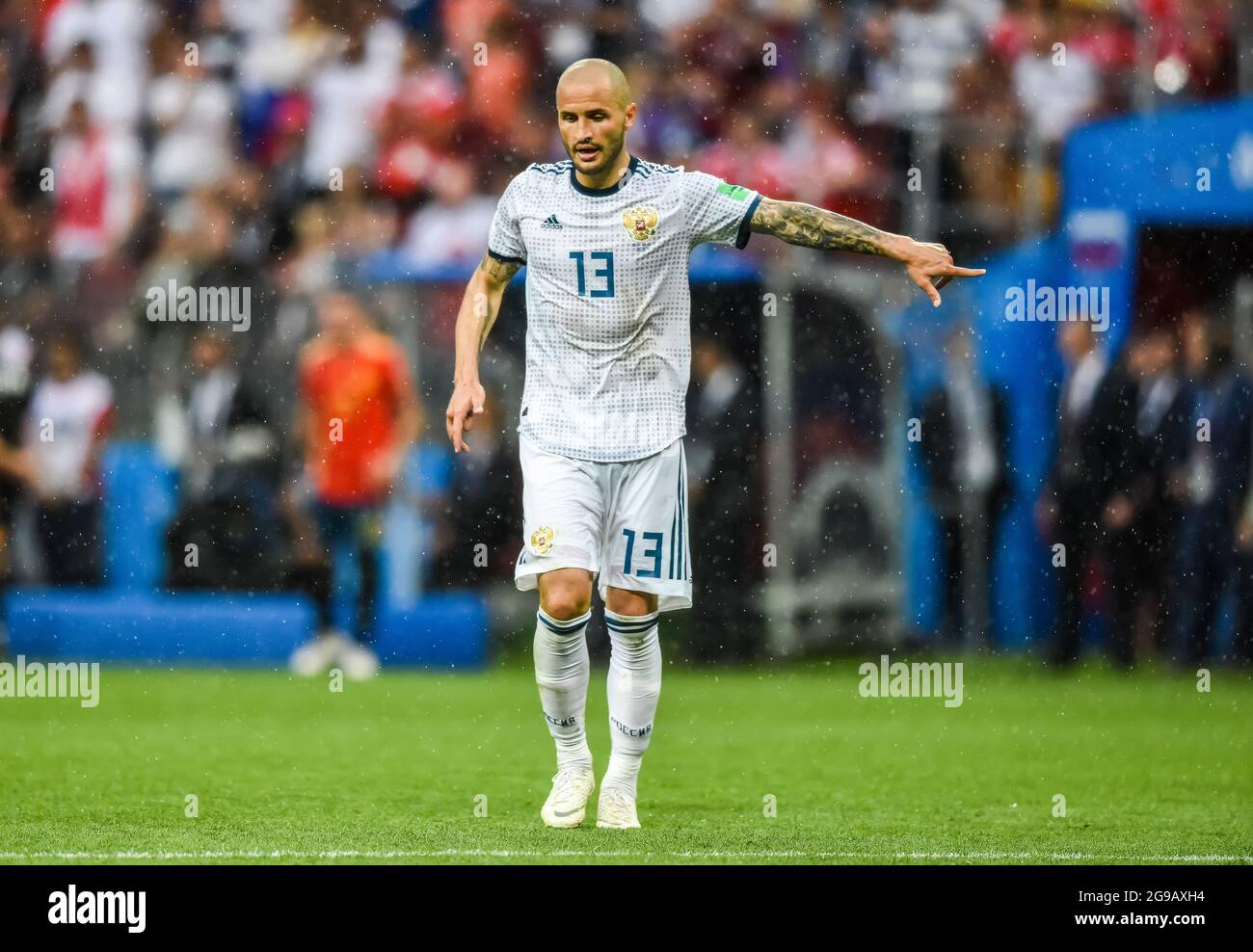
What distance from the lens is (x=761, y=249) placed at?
13.8m

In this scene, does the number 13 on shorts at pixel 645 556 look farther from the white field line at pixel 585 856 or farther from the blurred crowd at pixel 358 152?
the blurred crowd at pixel 358 152

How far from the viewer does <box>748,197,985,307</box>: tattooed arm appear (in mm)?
6910

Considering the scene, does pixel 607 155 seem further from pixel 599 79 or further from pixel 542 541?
pixel 542 541

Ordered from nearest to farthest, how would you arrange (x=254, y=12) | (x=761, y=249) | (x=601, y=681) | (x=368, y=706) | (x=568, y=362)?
(x=568, y=362)
(x=368, y=706)
(x=601, y=681)
(x=761, y=249)
(x=254, y=12)

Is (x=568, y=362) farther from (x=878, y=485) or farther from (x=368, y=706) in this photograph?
(x=878, y=485)

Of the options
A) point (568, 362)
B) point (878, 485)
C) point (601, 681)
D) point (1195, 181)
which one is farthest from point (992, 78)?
point (568, 362)

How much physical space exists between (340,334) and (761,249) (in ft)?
8.48

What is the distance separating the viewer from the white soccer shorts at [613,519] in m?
7.06

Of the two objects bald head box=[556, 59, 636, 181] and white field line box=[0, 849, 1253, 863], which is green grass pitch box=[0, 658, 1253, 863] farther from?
bald head box=[556, 59, 636, 181]

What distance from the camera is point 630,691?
7250 mm

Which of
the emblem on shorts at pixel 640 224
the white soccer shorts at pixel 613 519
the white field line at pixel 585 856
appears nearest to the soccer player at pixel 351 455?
the white soccer shorts at pixel 613 519

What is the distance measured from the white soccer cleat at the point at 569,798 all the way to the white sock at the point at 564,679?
0.03 meters

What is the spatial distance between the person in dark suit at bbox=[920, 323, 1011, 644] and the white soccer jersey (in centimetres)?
665

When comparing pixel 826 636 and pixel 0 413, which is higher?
pixel 0 413
